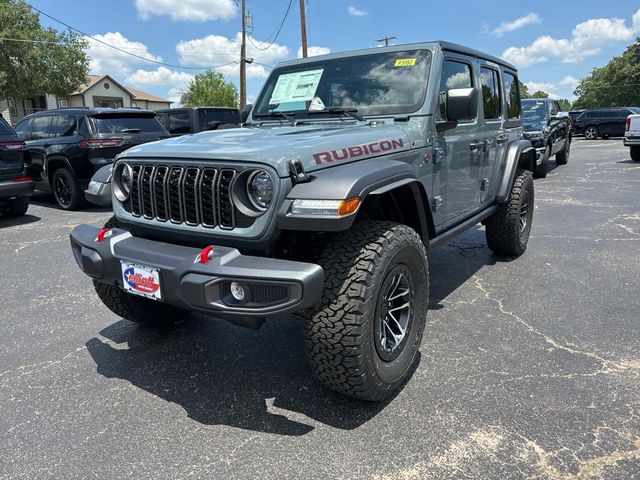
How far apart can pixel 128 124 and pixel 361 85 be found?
6.34 meters

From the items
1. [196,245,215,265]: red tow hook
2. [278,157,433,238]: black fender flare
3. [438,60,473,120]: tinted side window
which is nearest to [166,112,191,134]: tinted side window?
[438,60,473,120]: tinted side window

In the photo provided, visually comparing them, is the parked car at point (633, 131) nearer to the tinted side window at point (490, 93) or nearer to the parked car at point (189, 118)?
the parked car at point (189, 118)

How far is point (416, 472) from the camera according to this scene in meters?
2.10

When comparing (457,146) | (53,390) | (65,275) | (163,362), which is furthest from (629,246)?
(65,275)

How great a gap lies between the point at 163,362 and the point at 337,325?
57.6 inches

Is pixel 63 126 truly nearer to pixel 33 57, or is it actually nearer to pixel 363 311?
pixel 363 311

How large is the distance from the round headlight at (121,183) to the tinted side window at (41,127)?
7.23 metres

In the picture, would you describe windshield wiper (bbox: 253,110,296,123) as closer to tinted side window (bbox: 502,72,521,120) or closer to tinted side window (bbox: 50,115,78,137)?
tinted side window (bbox: 502,72,521,120)

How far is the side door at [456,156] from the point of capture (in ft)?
11.3

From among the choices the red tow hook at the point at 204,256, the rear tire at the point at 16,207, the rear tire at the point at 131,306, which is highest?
the red tow hook at the point at 204,256

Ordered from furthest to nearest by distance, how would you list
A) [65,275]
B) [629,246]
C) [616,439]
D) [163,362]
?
[629,246] → [65,275] → [163,362] → [616,439]

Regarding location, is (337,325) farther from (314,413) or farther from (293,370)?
(293,370)

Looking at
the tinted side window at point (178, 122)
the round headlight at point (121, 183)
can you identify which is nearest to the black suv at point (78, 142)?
the tinted side window at point (178, 122)

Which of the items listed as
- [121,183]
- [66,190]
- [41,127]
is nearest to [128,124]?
[66,190]
